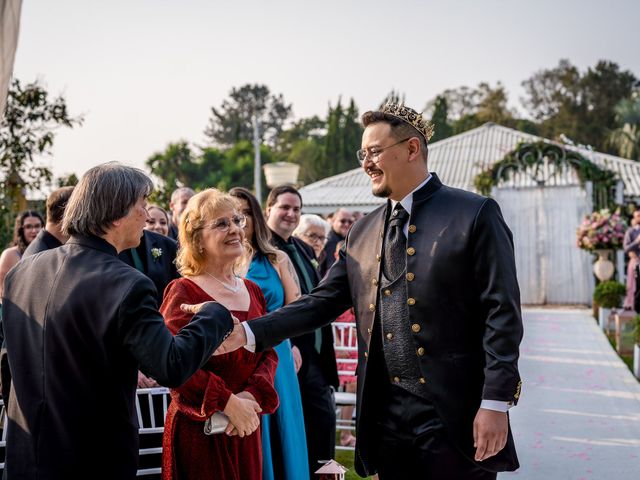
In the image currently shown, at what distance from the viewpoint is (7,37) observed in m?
2.58

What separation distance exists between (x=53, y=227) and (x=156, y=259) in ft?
2.18

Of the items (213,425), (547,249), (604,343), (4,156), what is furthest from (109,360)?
(547,249)

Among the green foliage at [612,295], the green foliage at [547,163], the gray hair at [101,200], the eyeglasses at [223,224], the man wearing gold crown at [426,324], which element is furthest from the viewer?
the green foliage at [547,163]

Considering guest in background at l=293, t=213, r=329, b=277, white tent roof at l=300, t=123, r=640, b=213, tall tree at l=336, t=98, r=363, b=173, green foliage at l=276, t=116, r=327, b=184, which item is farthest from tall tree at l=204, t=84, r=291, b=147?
guest in background at l=293, t=213, r=329, b=277

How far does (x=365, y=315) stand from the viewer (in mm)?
3189

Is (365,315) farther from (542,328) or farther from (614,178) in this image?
(614,178)

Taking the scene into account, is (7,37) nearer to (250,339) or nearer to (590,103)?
(250,339)

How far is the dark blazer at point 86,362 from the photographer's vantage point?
251 centimetres

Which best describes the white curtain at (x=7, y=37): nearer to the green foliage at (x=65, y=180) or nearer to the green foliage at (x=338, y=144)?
the green foliage at (x=65, y=180)

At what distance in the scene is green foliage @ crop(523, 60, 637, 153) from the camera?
2010 inches

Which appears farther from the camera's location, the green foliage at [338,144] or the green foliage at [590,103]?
the green foliage at [590,103]

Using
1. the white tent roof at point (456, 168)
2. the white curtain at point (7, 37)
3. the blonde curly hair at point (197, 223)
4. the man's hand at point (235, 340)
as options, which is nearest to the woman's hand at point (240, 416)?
the man's hand at point (235, 340)

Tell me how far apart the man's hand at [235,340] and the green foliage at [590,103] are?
163 ft

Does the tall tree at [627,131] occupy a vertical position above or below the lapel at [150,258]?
above
